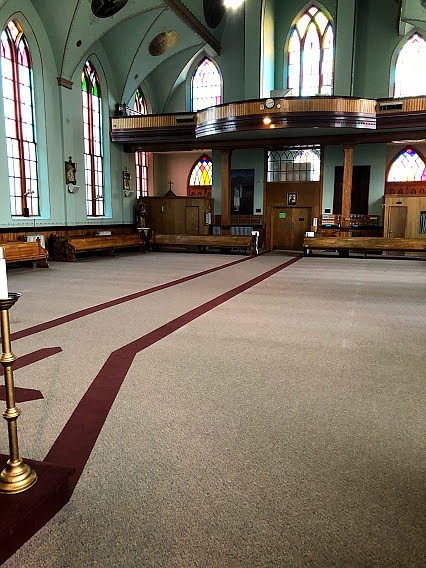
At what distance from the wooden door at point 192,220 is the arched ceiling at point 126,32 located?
4.91 meters

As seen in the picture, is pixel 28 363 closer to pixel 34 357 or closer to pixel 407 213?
pixel 34 357

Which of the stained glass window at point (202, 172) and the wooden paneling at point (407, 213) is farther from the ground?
the stained glass window at point (202, 172)

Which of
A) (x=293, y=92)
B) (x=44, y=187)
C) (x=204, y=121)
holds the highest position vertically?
(x=293, y=92)

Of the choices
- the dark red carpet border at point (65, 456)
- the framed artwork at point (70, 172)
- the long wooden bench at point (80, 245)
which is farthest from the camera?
the framed artwork at point (70, 172)

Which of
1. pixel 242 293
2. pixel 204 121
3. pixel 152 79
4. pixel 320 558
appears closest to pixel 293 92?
pixel 204 121

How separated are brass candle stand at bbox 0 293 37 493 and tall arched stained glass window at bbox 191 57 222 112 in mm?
18883

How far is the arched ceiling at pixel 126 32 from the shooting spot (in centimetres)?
1320

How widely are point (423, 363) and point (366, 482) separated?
221 cm

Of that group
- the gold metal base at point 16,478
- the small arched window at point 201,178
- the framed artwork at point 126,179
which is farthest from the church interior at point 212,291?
the framed artwork at point 126,179

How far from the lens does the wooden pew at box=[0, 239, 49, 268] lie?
10914 millimetres

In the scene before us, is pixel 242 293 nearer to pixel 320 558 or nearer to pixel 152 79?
pixel 320 558

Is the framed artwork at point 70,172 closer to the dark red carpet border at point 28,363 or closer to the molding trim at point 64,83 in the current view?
the molding trim at point 64,83

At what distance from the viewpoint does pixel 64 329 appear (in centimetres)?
536

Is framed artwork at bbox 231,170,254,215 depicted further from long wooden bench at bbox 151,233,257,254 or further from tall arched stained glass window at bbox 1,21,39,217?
tall arched stained glass window at bbox 1,21,39,217
